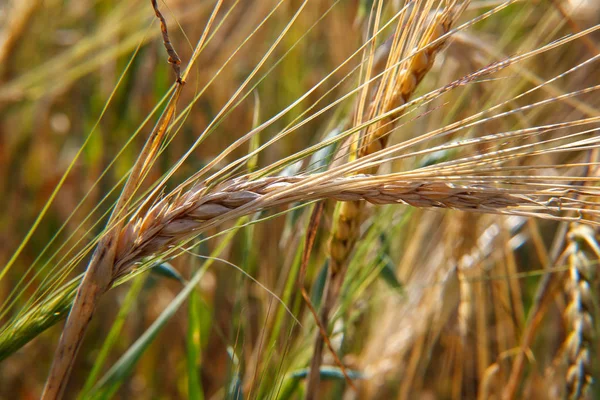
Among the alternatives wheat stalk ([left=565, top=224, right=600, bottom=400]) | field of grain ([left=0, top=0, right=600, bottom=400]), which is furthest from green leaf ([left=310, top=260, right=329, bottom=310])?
wheat stalk ([left=565, top=224, right=600, bottom=400])

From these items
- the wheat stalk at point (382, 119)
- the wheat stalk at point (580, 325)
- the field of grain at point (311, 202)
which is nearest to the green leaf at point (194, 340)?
the field of grain at point (311, 202)

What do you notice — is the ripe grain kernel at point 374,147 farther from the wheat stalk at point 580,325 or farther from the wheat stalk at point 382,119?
the wheat stalk at point 580,325

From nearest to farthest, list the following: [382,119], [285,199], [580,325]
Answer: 1. [285,199]
2. [382,119]
3. [580,325]

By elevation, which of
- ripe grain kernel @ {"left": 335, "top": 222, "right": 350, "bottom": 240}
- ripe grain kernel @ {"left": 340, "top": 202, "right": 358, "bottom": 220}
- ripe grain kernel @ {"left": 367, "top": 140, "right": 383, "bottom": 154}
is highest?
ripe grain kernel @ {"left": 367, "top": 140, "right": 383, "bottom": 154}

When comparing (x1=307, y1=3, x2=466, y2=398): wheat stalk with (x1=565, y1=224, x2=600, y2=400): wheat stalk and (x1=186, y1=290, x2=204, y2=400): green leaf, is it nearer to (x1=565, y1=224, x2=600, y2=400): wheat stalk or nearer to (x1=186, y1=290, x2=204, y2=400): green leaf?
(x1=186, y1=290, x2=204, y2=400): green leaf

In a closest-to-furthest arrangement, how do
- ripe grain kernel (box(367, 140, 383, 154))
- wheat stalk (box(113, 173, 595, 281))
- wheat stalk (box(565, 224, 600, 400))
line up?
wheat stalk (box(113, 173, 595, 281))
ripe grain kernel (box(367, 140, 383, 154))
wheat stalk (box(565, 224, 600, 400))

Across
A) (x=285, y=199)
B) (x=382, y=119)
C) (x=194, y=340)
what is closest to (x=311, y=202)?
(x=285, y=199)

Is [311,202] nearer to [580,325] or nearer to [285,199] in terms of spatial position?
[285,199]

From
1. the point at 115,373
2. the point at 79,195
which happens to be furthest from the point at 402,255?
the point at 79,195

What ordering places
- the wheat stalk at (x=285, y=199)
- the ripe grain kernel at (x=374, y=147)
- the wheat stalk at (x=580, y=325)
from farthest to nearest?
1. the wheat stalk at (x=580, y=325)
2. the ripe grain kernel at (x=374, y=147)
3. the wheat stalk at (x=285, y=199)
